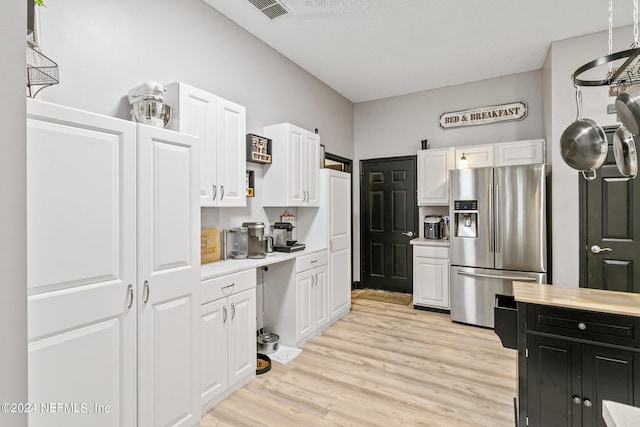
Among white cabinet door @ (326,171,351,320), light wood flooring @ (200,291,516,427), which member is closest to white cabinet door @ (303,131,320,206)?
white cabinet door @ (326,171,351,320)

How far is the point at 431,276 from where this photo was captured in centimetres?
425

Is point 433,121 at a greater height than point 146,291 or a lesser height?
greater

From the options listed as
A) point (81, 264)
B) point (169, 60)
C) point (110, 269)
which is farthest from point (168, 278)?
point (169, 60)

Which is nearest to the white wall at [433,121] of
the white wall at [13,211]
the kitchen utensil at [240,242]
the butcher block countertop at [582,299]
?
the kitchen utensil at [240,242]

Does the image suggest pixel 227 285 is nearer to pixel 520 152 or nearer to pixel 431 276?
pixel 431 276

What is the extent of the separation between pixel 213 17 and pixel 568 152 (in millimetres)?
2925

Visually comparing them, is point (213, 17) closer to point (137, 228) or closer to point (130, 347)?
point (137, 228)

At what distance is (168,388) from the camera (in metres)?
1.79

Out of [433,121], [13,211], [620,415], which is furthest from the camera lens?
[433,121]

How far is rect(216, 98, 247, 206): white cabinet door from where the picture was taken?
8.51 ft

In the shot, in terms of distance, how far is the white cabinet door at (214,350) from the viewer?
215cm

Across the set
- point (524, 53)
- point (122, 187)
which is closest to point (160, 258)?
point (122, 187)

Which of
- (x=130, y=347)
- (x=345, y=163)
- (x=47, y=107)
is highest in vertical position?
(x=345, y=163)

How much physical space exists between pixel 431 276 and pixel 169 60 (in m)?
3.79
